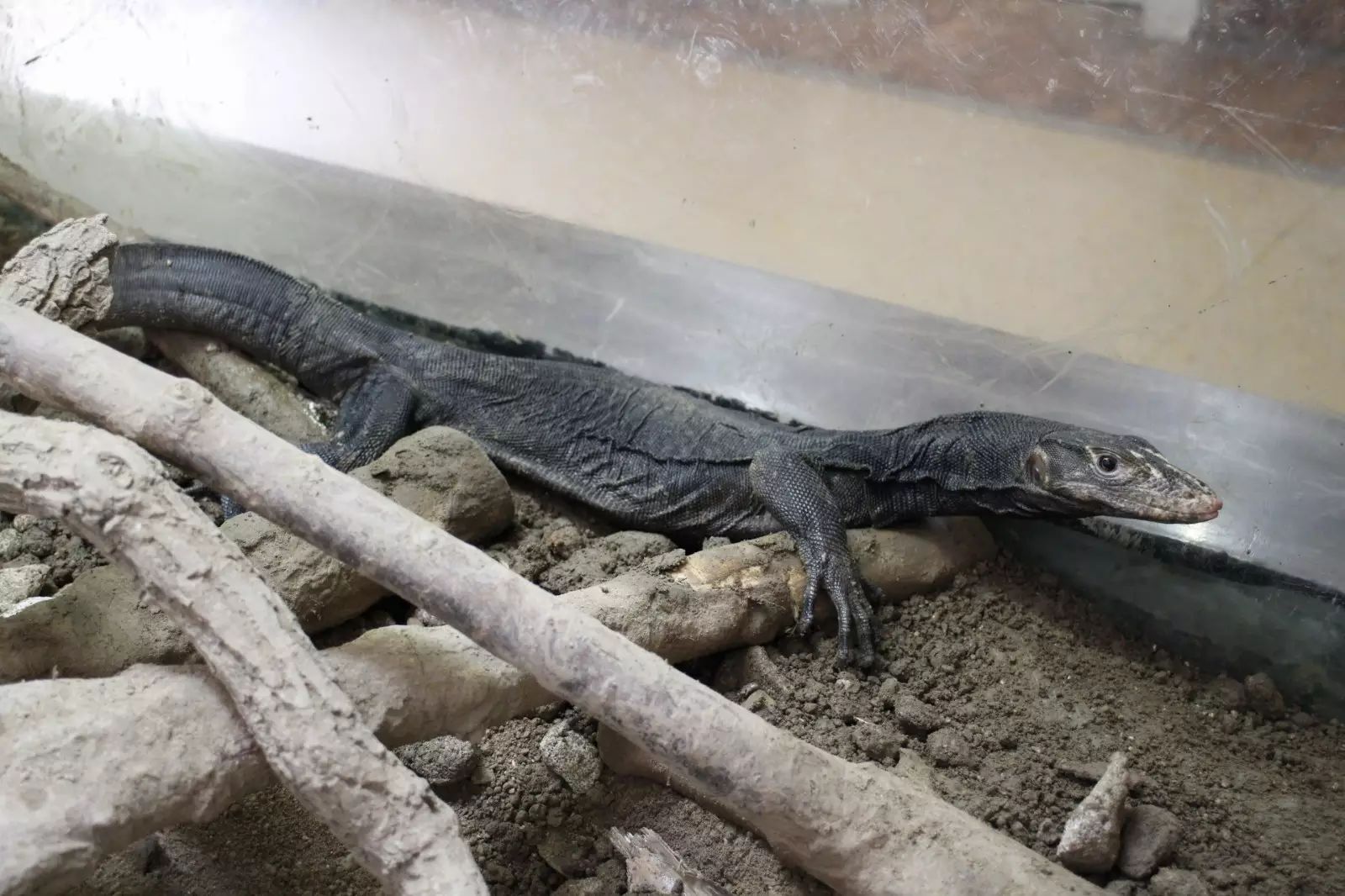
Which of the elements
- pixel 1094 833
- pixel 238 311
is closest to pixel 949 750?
pixel 1094 833

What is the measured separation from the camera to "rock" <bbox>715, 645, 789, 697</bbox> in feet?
9.83

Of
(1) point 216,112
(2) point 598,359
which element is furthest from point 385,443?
(1) point 216,112

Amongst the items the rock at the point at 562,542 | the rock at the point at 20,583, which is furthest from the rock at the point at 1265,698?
the rock at the point at 20,583

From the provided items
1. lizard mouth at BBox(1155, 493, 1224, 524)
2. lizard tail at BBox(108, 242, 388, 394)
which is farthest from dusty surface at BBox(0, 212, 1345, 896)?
lizard tail at BBox(108, 242, 388, 394)

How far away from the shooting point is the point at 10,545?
10.5 feet

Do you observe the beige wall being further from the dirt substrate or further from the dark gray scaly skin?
the dirt substrate

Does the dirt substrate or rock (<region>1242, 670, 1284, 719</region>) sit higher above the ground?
rock (<region>1242, 670, 1284, 719</region>)

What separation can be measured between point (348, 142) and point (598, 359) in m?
1.49

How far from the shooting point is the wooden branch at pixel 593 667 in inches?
79.6

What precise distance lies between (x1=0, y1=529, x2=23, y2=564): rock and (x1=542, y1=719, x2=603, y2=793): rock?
1.86 m

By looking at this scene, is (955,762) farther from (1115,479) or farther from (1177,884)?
(1115,479)

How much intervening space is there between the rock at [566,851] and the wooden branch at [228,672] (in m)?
0.74

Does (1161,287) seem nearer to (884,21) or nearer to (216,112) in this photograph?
(884,21)

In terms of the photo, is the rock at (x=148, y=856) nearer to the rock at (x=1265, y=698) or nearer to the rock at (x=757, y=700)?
the rock at (x=757, y=700)
